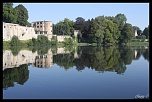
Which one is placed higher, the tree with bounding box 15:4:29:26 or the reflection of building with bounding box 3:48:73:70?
the tree with bounding box 15:4:29:26

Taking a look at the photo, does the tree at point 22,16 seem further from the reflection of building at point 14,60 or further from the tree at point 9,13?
the reflection of building at point 14,60

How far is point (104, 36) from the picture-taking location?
217ft

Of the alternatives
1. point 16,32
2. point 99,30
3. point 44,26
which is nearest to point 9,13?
point 16,32

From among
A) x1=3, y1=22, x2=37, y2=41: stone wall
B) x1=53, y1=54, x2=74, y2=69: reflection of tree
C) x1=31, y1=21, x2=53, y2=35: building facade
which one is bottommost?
x1=53, y1=54, x2=74, y2=69: reflection of tree

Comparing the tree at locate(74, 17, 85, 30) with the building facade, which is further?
the building facade

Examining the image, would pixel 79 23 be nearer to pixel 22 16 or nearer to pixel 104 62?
pixel 22 16

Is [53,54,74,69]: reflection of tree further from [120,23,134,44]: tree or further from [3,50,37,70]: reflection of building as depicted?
[120,23,134,44]: tree

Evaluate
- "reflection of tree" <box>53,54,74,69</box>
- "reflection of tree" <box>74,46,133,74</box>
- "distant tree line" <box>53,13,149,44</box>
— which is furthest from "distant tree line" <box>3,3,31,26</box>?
"reflection of tree" <box>74,46,133,74</box>

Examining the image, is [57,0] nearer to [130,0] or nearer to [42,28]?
[130,0]

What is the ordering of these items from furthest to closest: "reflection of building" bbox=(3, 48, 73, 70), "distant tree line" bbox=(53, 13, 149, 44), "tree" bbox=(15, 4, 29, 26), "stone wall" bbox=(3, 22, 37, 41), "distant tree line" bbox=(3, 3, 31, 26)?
1. "distant tree line" bbox=(53, 13, 149, 44)
2. "tree" bbox=(15, 4, 29, 26)
3. "distant tree line" bbox=(3, 3, 31, 26)
4. "stone wall" bbox=(3, 22, 37, 41)
5. "reflection of building" bbox=(3, 48, 73, 70)

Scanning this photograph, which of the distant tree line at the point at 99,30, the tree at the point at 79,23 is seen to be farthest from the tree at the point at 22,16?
the tree at the point at 79,23

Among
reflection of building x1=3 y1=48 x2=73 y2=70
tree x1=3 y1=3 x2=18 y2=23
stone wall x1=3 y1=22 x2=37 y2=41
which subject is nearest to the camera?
reflection of building x1=3 y1=48 x2=73 y2=70

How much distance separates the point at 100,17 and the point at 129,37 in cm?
1021

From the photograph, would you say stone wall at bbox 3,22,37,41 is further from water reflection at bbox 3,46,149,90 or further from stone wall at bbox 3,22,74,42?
water reflection at bbox 3,46,149,90
